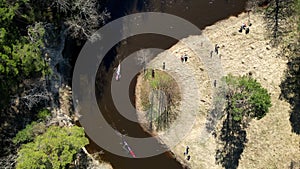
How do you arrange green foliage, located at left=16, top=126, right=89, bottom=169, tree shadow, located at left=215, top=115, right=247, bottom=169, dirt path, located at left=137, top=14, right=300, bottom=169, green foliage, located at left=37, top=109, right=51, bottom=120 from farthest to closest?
tree shadow, located at left=215, top=115, right=247, bottom=169, dirt path, located at left=137, top=14, right=300, bottom=169, green foliage, located at left=37, top=109, right=51, bottom=120, green foliage, located at left=16, top=126, right=89, bottom=169

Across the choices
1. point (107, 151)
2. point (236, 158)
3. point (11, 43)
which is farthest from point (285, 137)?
point (11, 43)

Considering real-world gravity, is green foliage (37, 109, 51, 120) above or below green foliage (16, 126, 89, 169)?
above

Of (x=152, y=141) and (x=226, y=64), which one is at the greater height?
(x=226, y=64)

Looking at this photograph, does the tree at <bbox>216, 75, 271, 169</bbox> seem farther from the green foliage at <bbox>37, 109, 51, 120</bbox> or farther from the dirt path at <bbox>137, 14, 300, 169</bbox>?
the green foliage at <bbox>37, 109, 51, 120</bbox>

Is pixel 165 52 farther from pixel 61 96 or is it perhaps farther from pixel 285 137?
pixel 285 137

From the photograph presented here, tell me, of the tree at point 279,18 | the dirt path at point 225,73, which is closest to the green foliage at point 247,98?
the dirt path at point 225,73

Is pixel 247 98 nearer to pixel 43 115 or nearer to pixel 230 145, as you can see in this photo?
pixel 230 145

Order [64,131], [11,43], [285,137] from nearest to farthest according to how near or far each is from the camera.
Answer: [11,43] < [64,131] < [285,137]

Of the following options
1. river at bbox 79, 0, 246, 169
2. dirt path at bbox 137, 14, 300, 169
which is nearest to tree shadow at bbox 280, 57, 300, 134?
dirt path at bbox 137, 14, 300, 169
